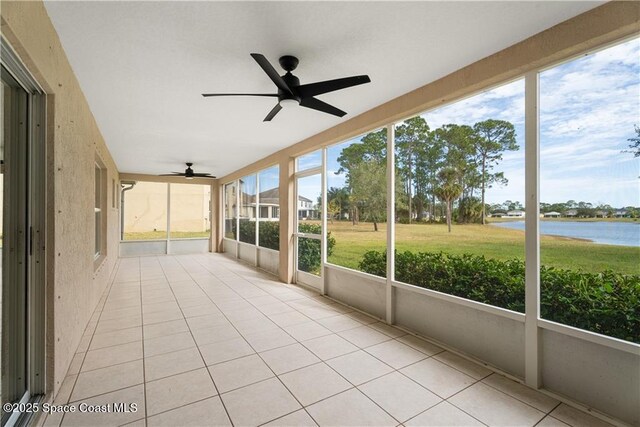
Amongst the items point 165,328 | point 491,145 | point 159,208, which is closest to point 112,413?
point 165,328

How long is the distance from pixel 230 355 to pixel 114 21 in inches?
110

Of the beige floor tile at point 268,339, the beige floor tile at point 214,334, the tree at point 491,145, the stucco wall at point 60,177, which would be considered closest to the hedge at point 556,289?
the tree at point 491,145

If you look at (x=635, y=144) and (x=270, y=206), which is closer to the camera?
(x=635, y=144)

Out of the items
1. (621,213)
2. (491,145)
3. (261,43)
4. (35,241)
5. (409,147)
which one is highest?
(261,43)

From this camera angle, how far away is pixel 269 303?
429 centimetres

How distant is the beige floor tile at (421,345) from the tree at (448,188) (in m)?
1.23

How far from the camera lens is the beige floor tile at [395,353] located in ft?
8.49

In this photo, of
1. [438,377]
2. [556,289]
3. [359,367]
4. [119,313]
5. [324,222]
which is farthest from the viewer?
[324,222]

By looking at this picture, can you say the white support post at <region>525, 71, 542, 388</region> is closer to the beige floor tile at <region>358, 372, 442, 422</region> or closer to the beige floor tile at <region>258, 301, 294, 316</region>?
the beige floor tile at <region>358, 372, 442, 422</region>

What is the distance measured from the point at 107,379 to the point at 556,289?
3593 millimetres

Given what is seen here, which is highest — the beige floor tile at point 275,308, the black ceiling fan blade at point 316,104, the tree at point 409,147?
the black ceiling fan blade at point 316,104

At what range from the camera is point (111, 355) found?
2.70m

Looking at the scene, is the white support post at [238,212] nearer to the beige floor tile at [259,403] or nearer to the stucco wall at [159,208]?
the stucco wall at [159,208]

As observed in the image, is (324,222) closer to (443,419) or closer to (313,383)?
(313,383)
